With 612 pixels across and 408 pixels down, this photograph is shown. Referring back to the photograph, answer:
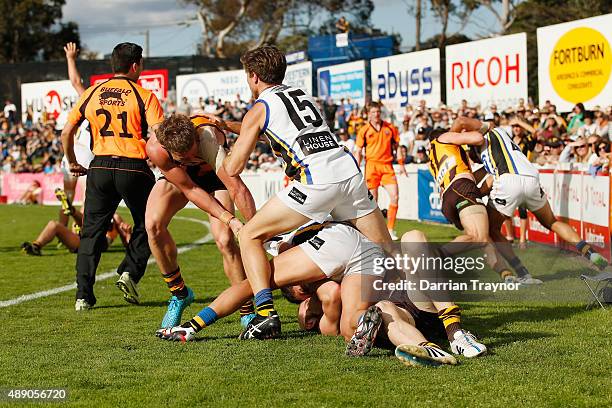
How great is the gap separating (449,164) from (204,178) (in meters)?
3.47

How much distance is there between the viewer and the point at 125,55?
881 cm

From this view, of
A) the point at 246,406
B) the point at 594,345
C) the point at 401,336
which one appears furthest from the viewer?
the point at 594,345

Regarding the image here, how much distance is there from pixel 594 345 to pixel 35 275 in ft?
24.4

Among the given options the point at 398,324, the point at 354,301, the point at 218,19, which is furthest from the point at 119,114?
the point at 218,19

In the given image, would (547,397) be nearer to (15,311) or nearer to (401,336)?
A: (401,336)

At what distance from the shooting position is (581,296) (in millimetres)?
8773

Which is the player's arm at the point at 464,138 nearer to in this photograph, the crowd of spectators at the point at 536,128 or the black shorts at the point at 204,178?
the crowd of spectators at the point at 536,128

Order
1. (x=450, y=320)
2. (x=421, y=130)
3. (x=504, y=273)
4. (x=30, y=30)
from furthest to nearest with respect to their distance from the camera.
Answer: (x=30, y=30) < (x=421, y=130) < (x=504, y=273) < (x=450, y=320)

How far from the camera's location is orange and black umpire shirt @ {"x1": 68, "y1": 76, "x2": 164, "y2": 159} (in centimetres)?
877

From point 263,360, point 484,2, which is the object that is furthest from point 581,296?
point 484,2

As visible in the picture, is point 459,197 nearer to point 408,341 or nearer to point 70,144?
point 70,144

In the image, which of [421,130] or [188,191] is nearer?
[188,191]

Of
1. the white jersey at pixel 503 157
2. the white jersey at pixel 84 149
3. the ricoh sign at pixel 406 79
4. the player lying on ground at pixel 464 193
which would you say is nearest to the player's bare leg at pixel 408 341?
the player lying on ground at pixel 464 193

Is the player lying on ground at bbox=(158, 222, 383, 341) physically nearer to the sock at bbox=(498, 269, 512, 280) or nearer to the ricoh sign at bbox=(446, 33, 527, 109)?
the sock at bbox=(498, 269, 512, 280)
